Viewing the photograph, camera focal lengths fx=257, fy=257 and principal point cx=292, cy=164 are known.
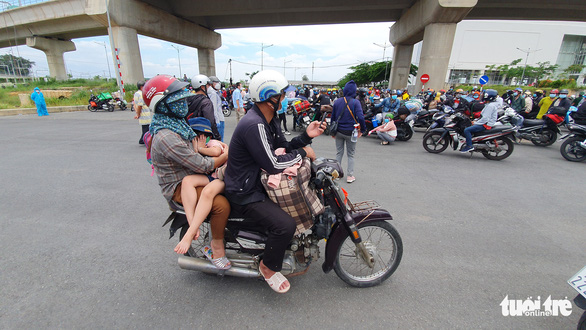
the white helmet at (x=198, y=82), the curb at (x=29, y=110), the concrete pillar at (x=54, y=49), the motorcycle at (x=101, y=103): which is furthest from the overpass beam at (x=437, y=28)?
the concrete pillar at (x=54, y=49)

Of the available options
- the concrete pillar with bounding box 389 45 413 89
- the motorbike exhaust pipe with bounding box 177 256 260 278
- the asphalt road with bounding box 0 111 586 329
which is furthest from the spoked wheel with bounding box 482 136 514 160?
the concrete pillar with bounding box 389 45 413 89

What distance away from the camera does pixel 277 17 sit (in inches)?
999

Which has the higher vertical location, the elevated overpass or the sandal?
the elevated overpass

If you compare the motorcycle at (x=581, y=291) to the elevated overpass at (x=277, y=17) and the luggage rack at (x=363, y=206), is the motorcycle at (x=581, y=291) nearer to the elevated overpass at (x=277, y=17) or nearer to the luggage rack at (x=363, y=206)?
the luggage rack at (x=363, y=206)

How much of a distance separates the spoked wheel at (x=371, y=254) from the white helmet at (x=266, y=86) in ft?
4.50

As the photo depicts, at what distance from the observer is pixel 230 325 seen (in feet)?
6.72

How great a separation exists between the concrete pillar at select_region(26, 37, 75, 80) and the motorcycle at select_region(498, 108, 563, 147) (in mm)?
45843

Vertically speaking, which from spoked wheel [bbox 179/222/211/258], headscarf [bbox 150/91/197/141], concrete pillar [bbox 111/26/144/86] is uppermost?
concrete pillar [bbox 111/26/144/86]

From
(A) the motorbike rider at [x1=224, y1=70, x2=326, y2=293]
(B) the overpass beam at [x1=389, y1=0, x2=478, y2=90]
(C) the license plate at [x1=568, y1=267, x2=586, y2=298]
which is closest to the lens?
(C) the license plate at [x1=568, y1=267, x2=586, y2=298]

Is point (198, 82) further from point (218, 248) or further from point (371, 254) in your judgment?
point (371, 254)

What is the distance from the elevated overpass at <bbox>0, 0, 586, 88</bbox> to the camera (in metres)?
18.1

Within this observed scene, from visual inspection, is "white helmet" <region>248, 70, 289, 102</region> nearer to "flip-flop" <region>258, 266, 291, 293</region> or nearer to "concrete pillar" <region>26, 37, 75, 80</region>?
"flip-flop" <region>258, 266, 291, 293</region>

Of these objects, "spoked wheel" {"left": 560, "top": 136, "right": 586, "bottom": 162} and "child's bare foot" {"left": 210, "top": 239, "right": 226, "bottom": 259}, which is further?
"spoked wheel" {"left": 560, "top": 136, "right": 586, "bottom": 162}

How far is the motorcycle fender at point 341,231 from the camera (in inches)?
89.2
